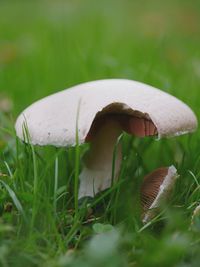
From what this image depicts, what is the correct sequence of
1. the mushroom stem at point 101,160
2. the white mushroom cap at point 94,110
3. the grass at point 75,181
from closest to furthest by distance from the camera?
the grass at point 75,181 → the white mushroom cap at point 94,110 → the mushroom stem at point 101,160

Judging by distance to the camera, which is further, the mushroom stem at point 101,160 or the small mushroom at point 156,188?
the mushroom stem at point 101,160

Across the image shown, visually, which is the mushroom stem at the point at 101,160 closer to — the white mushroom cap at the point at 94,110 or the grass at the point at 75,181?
the grass at the point at 75,181

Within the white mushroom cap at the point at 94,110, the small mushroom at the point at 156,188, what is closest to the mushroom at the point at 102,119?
the white mushroom cap at the point at 94,110

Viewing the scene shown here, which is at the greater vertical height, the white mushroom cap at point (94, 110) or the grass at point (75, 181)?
the white mushroom cap at point (94, 110)

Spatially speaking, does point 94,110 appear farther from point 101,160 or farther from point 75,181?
point 101,160

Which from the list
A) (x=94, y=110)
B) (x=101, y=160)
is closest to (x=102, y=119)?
(x=101, y=160)

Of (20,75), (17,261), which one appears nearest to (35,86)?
(20,75)

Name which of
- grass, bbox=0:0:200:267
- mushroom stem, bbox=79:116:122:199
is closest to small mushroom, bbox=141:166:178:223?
grass, bbox=0:0:200:267

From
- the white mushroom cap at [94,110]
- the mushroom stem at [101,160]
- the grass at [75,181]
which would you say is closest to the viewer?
the grass at [75,181]
